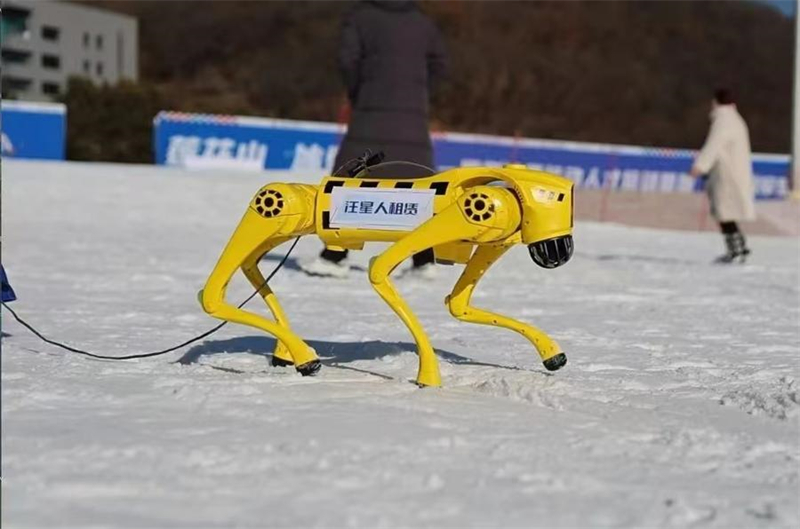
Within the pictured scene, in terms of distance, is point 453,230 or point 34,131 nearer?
point 453,230

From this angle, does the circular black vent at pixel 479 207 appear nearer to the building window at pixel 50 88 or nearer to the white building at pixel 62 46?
the white building at pixel 62 46

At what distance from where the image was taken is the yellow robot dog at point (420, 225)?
3014 mm

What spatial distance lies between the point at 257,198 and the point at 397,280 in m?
3.52

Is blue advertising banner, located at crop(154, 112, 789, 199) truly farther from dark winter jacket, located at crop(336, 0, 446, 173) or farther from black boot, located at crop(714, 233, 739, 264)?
dark winter jacket, located at crop(336, 0, 446, 173)

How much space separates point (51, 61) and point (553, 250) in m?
76.0

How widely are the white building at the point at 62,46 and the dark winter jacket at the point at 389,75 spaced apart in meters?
62.6

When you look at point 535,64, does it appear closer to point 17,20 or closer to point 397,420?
point 17,20

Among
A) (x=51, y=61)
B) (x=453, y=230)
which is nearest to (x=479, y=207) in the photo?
(x=453, y=230)

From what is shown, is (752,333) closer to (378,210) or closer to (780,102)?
(378,210)

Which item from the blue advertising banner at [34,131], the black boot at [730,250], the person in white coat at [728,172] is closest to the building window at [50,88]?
the blue advertising banner at [34,131]

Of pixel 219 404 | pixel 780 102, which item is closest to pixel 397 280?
pixel 219 404

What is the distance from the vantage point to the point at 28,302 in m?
5.36

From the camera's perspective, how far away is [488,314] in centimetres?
335

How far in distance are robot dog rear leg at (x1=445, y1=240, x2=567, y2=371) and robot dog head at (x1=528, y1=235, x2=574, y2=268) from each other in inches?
8.7
